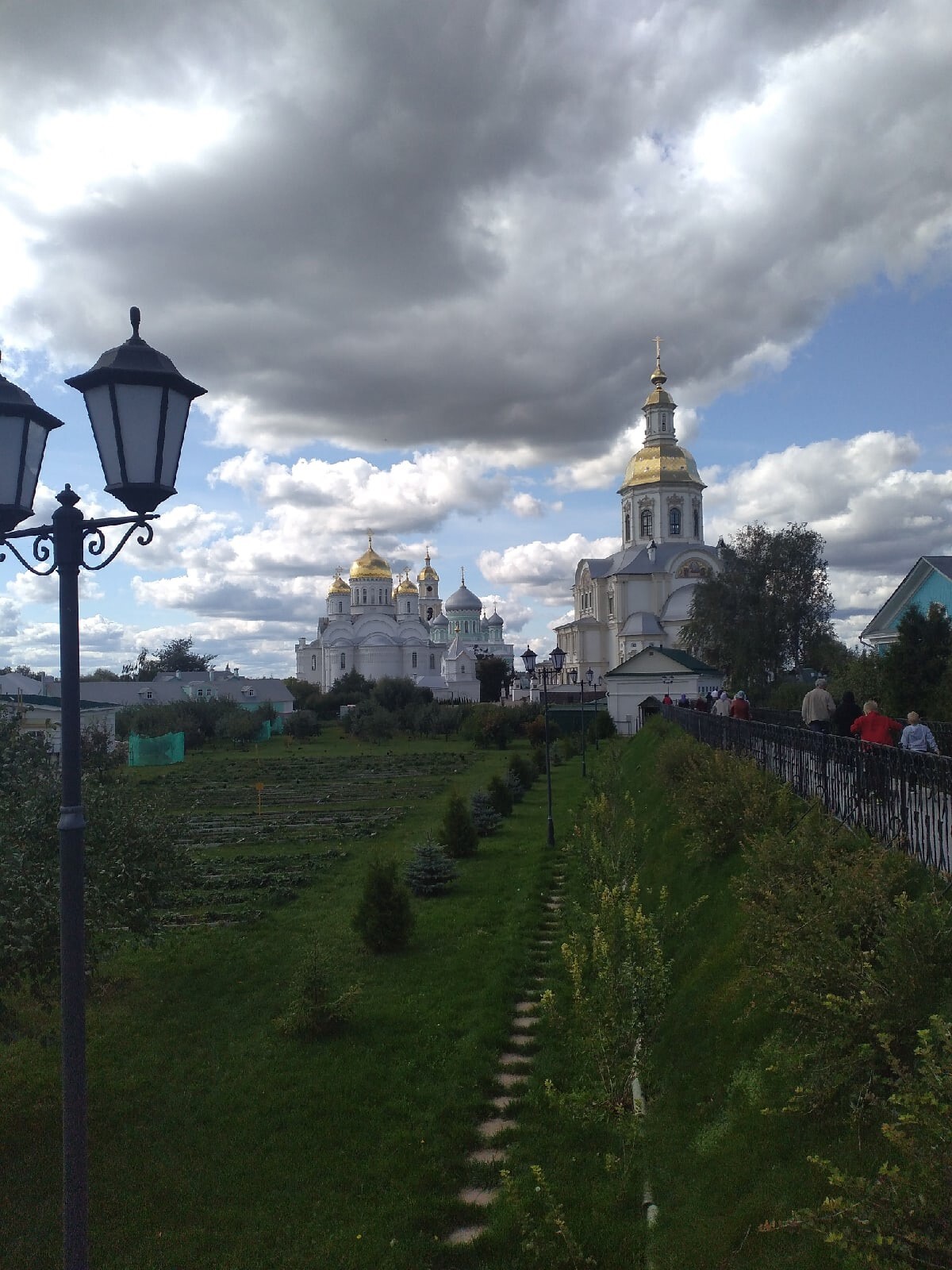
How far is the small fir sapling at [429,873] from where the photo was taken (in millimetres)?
13983

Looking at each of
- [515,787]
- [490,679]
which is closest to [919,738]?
[515,787]

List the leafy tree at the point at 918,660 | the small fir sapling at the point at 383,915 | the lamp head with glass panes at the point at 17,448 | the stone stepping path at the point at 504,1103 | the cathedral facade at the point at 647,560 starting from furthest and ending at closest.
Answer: the cathedral facade at the point at 647,560
the leafy tree at the point at 918,660
the small fir sapling at the point at 383,915
the stone stepping path at the point at 504,1103
the lamp head with glass panes at the point at 17,448

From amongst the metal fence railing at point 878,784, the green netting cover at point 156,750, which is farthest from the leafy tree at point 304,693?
the metal fence railing at point 878,784

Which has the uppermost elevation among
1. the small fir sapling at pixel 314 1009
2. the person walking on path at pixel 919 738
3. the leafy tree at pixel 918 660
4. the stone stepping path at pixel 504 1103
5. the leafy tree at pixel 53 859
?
the leafy tree at pixel 918 660

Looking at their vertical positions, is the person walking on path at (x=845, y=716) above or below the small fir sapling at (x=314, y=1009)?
above

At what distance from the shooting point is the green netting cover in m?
42.3

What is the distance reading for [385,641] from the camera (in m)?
89.4

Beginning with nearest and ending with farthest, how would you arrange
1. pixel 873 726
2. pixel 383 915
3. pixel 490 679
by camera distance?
pixel 873 726
pixel 383 915
pixel 490 679

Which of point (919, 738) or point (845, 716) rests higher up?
point (845, 716)

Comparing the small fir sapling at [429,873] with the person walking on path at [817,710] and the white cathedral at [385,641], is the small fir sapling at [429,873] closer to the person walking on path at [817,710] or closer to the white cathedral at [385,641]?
the person walking on path at [817,710]

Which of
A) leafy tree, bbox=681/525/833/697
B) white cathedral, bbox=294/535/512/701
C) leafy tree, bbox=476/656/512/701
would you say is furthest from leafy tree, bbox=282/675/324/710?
leafy tree, bbox=681/525/833/697

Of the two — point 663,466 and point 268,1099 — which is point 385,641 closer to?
point 663,466

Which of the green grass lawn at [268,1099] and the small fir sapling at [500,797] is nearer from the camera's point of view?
the green grass lawn at [268,1099]

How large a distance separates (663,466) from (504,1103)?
63974mm
